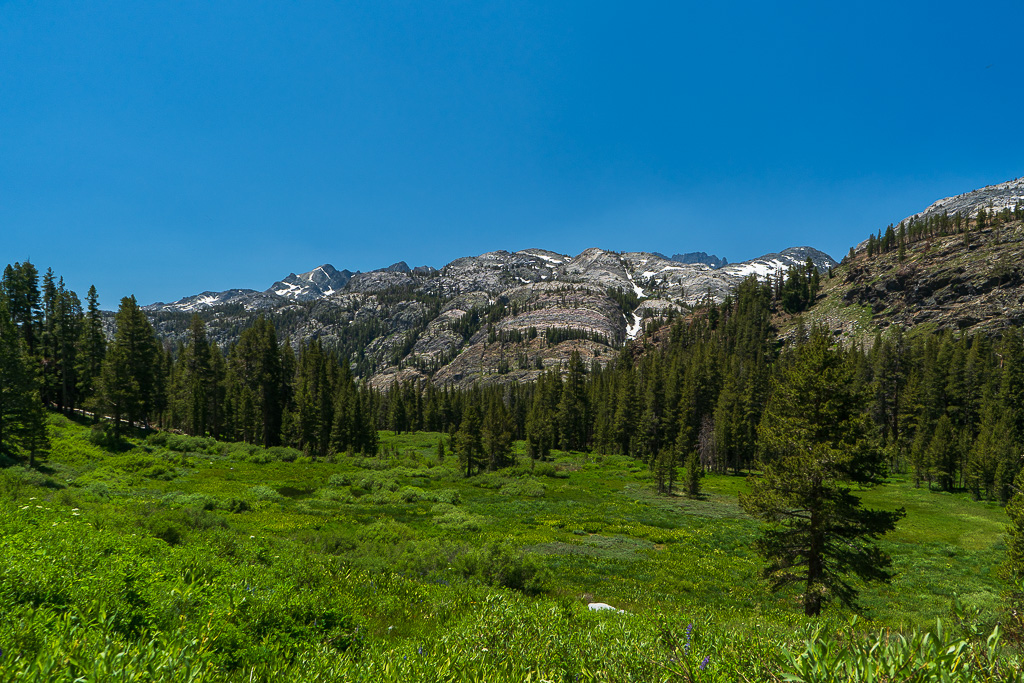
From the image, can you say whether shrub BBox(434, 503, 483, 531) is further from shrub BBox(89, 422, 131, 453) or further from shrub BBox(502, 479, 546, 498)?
shrub BBox(89, 422, 131, 453)

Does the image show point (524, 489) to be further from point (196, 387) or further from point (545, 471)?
point (196, 387)

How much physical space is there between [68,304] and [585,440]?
101 meters

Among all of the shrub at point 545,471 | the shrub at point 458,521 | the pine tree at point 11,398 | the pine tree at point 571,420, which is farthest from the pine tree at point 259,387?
the pine tree at point 571,420

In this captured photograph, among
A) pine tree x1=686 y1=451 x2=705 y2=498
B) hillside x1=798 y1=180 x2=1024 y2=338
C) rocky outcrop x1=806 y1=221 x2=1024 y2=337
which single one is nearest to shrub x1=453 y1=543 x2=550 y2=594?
pine tree x1=686 y1=451 x2=705 y2=498

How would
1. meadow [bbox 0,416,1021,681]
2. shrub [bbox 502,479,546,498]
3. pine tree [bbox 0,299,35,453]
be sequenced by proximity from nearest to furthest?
meadow [bbox 0,416,1021,681], pine tree [bbox 0,299,35,453], shrub [bbox 502,479,546,498]

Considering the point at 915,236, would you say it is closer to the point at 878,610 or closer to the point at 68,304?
the point at 878,610

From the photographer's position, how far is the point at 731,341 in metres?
148

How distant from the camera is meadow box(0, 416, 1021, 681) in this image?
11.8 feet

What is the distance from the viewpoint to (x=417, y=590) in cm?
1126

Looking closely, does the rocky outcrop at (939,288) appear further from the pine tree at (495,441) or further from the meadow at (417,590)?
the pine tree at (495,441)

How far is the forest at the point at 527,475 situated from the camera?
215 inches

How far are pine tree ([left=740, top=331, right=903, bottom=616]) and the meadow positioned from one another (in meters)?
2.02

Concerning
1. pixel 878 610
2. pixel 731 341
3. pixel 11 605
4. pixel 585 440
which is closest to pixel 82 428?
pixel 11 605

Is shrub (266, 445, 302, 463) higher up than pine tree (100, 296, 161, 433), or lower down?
lower down
